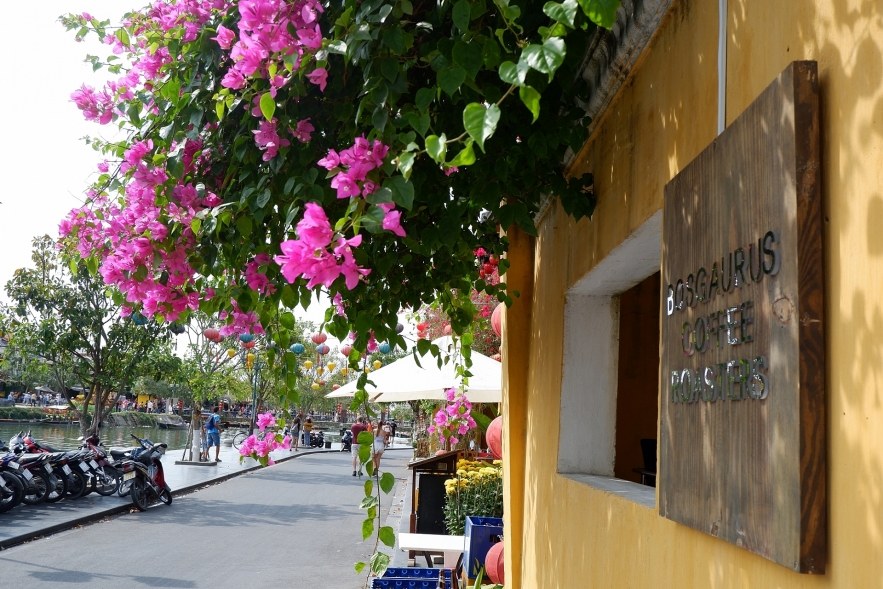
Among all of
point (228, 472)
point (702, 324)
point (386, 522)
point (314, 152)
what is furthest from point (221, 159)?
point (228, 472)

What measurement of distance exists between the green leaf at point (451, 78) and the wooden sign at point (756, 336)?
24.3 inches

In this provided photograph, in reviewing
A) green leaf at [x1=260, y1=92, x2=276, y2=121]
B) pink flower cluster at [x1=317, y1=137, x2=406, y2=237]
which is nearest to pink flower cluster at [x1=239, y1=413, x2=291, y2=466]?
green leaf at [x1=260, y1=92, x2=276, y2=121]

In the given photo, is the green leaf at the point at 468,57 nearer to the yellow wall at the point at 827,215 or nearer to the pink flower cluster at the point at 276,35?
the pink flower cluster at the point at 276,35

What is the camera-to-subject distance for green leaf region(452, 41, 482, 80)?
1.94m

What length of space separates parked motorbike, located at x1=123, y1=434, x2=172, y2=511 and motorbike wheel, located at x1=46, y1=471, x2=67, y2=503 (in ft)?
3.80

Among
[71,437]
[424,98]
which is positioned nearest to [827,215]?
[424,98]

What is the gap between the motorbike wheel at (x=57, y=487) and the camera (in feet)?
46.7

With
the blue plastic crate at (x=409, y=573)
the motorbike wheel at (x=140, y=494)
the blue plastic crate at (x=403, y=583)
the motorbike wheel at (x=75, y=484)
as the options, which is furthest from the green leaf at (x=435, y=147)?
the motorbike wheel at (x=75, y=484)

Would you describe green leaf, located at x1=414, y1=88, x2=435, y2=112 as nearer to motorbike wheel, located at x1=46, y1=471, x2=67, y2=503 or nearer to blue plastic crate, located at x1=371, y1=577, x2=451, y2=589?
blue plastic crate, located at x1=371, y1=577, x2=451, y2=589

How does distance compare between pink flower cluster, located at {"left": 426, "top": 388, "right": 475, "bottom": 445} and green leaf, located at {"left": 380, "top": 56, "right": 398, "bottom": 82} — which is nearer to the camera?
green leaf, located at {"left": 380, "top": 56, "right": 398, "bottom": 82}

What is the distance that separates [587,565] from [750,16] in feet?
7.73

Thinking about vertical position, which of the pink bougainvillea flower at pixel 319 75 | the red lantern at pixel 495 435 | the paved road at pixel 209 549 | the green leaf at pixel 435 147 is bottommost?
the paved road at pixel 209 549

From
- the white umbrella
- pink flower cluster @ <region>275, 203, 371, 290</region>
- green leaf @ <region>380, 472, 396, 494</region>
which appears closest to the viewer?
pink flower cluster @ <region>275, 203, 371, 290</region>

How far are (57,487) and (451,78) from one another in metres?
14.8
